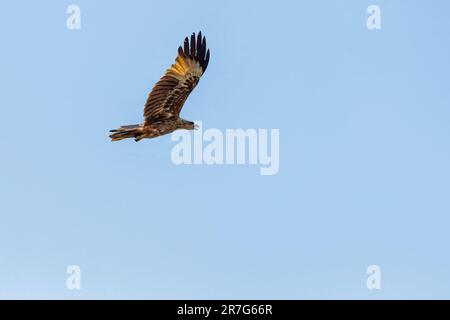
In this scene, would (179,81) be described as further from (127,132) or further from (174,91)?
(127,132)

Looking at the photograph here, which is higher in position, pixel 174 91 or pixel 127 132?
pixel 174 91

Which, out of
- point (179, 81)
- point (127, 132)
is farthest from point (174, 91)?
point (127, 132)

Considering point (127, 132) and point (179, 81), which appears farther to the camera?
point (179, 81)

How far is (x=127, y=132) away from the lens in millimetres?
23375

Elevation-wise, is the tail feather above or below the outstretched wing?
below

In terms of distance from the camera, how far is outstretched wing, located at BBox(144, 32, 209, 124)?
24.0 meters

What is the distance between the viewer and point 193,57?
24297mm

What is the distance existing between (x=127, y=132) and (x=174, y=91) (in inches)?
66.7

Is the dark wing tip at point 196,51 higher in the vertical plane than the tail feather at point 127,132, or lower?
Result: higher

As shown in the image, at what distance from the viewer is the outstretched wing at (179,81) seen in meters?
24.0
